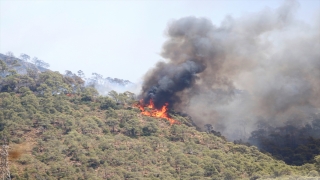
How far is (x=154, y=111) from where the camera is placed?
3487 inches

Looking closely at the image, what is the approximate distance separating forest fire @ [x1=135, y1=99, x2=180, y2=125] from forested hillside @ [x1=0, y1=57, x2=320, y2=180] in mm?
1772

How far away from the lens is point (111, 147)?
218 ft

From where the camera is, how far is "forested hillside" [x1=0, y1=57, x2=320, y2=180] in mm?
Result: 59688

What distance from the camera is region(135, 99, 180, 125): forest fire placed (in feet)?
284

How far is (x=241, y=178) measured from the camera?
60.2 meters

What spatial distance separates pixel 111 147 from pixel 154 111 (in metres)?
23.9

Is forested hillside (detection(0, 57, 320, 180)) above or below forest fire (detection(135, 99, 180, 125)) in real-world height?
below

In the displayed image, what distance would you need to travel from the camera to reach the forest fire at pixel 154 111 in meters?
86.4

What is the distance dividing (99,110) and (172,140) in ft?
68.7

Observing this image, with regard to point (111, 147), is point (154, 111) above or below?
above

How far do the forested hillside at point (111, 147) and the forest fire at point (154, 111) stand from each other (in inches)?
69.8

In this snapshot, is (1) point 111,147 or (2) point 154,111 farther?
(2) point 154,111

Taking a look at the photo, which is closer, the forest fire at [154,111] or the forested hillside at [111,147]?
the forested hillside at [111,147]

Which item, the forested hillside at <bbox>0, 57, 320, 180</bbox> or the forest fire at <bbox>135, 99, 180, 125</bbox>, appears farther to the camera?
the forest fire at <bbox>135, 99, 180, 125</bbox>
